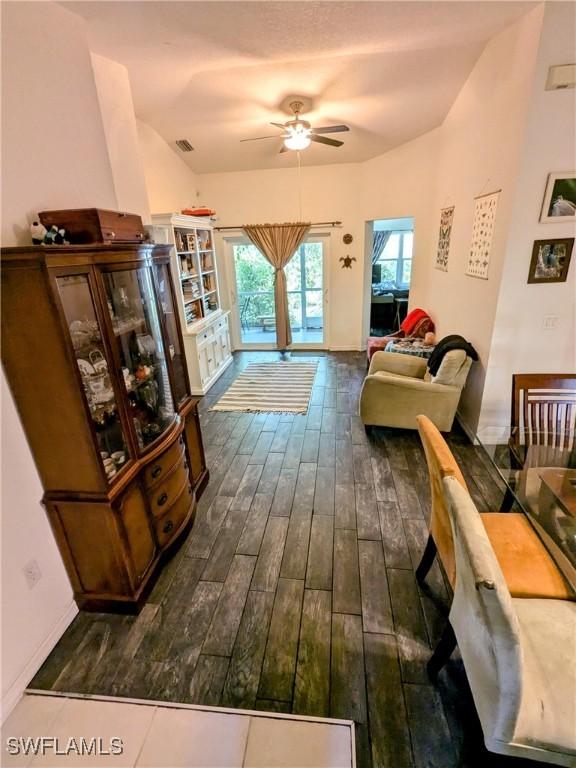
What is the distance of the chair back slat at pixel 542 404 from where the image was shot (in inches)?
79.2

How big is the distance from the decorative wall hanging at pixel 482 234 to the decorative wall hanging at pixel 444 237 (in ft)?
2.36

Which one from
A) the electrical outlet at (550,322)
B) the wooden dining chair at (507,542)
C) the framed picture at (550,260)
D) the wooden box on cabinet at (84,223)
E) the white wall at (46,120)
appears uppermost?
the white wall at (46,120)

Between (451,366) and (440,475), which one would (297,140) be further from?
(440,475)

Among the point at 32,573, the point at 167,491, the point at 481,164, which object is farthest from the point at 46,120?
the point at 481,164

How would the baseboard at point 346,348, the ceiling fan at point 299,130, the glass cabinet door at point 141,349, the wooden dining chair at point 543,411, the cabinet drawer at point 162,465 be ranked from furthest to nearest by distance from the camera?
the baseboard at point 346,348 → the ceiling fan at point 299,130 → the wooden dining chair at point 543,411 → the cabinet drawer at point 162,465 → the glass cabinet door at point 141,349

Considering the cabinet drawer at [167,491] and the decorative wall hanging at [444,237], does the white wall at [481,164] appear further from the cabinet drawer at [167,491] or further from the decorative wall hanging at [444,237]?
the cabinet drawer at [167,491]

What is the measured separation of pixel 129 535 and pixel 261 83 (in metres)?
3.55

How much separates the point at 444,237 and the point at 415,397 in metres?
2.15

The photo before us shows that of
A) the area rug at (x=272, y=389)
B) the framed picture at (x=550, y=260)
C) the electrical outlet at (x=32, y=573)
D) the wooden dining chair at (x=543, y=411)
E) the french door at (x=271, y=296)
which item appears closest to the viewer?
the electrical outlet at (x=32, y=573)

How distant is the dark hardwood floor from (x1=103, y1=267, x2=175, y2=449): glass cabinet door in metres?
0.85

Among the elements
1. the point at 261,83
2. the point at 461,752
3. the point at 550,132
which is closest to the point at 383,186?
the point at 261,83

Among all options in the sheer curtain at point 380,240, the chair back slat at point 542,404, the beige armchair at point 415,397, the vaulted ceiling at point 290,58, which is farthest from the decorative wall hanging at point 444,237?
the sheer curtain at point 380,240

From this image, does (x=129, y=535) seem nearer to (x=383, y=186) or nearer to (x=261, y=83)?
(x=261, y=83)

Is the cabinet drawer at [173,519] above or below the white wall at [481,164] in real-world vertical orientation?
below
